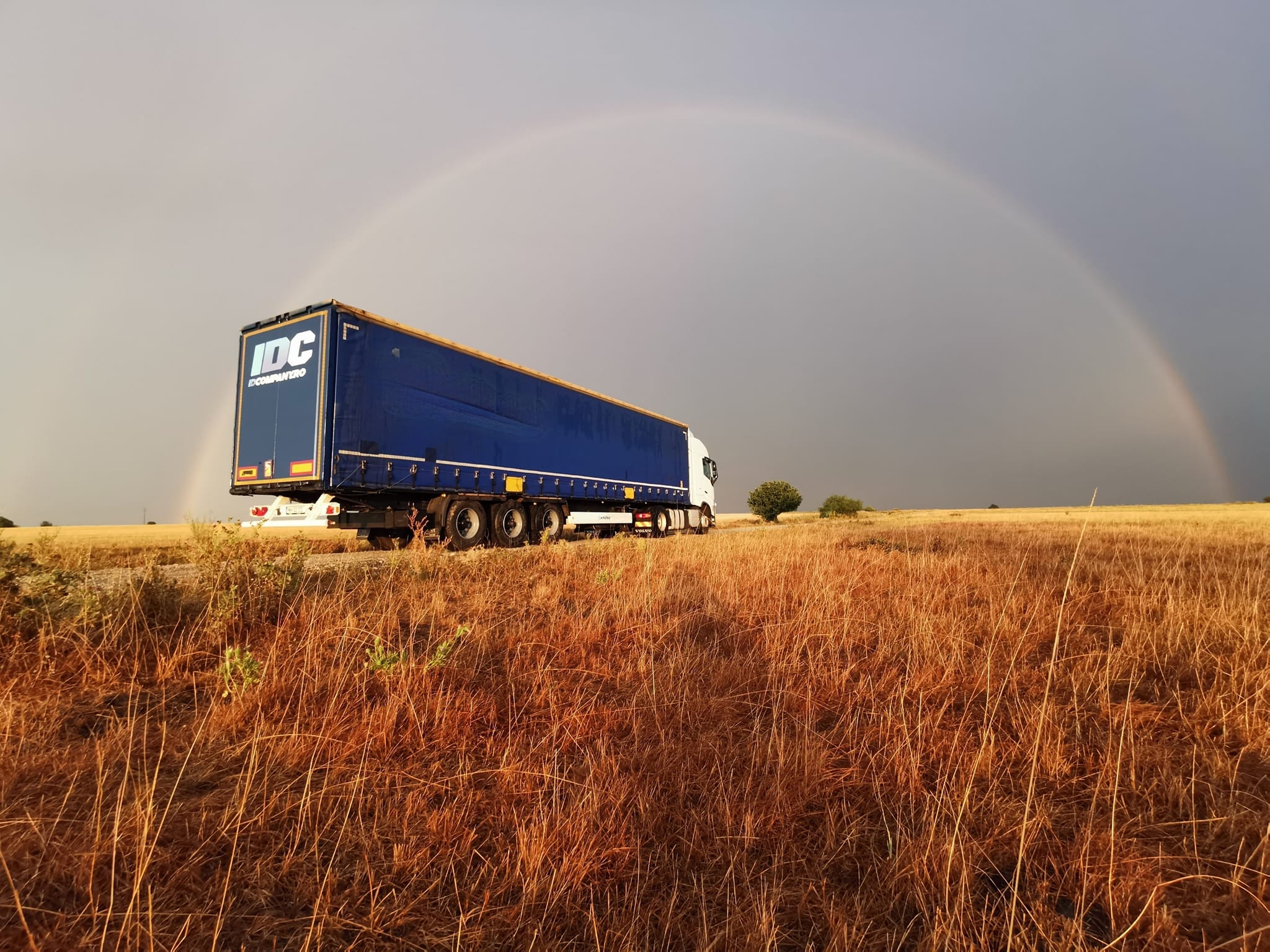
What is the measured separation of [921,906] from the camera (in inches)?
77.6

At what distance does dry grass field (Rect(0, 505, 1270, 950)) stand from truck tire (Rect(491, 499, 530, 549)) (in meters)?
9.09

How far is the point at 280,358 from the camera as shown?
1110 cm

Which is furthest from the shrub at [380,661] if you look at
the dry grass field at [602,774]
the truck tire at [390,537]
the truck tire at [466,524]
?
the truck tire at [466,524]

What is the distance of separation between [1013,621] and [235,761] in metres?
6.08

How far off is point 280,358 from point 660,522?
15677 mm

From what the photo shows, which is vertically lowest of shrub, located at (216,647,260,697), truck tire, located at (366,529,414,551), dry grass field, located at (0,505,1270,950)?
dry grass field, located at (0,505,1270,950)

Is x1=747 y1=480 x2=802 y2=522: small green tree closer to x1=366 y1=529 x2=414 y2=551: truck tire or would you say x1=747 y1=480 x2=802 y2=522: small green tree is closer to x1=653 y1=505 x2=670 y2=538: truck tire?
x1=653 y1=505 x2=670 y2=538: truck tire

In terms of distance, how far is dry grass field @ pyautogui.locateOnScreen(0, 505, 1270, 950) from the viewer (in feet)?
6.14

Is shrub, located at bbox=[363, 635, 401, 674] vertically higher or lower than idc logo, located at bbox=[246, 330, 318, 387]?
lower

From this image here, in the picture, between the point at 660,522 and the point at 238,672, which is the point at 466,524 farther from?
the point at 660,522

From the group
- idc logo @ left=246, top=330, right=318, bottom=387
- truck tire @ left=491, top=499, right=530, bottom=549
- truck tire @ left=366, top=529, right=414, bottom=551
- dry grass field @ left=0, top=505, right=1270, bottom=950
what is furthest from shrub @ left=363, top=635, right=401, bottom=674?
truck tire @ left=491, top=499, right=530, bottom=549

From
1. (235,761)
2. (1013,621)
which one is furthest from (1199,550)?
(235,761)

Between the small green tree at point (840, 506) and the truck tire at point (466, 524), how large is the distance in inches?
1967

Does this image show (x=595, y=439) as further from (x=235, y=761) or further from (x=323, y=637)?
(x=235, y=761)
